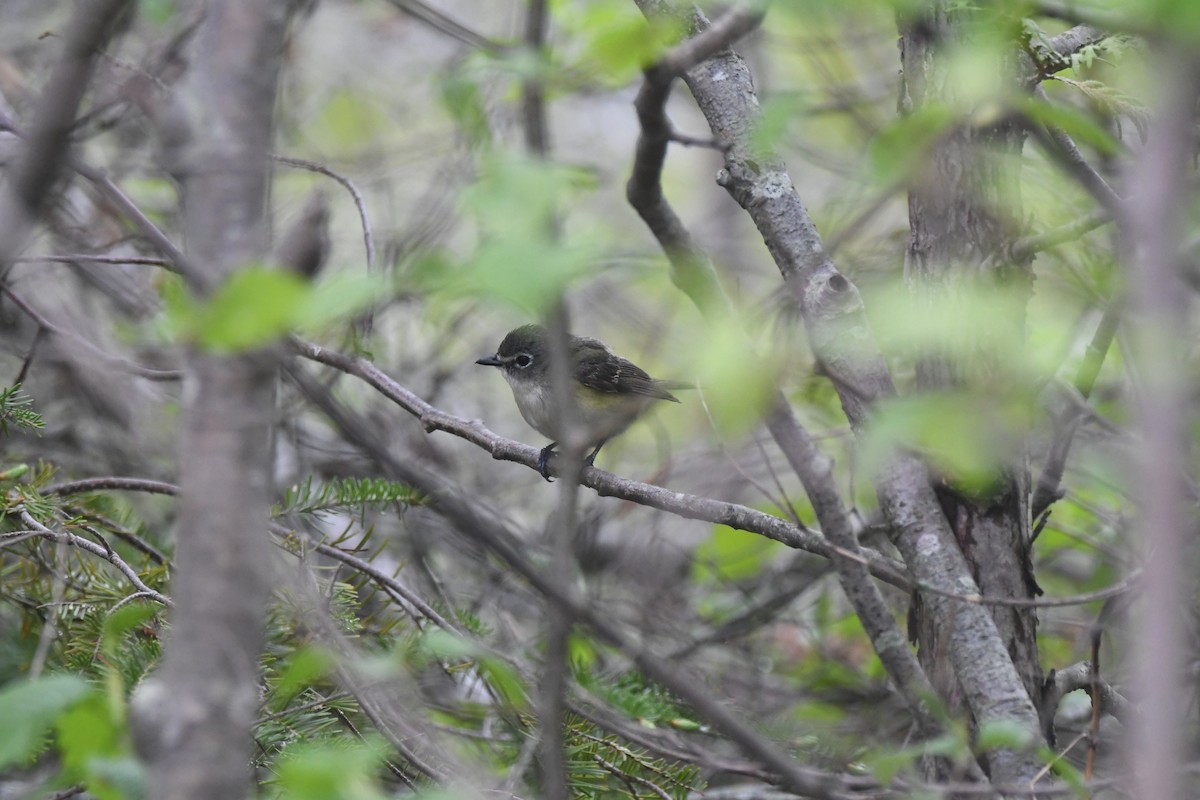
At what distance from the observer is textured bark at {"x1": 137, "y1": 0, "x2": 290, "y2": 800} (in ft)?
4.16

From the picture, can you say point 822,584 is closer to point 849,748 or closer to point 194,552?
Result: point 849,748

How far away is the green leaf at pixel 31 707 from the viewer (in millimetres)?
1209

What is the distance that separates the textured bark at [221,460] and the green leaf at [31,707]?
0.09 metres

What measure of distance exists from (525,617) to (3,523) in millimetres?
2683

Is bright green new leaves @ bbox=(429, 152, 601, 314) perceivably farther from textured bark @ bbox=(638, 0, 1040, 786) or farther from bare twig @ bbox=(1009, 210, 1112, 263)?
bare twig @ bbox=(1009, 210, 1112, 263)

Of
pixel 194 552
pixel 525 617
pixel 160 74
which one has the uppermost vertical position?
pixel 160 74

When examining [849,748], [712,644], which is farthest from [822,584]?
[849,748]

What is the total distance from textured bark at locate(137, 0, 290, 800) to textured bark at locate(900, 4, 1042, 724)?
1.74 m

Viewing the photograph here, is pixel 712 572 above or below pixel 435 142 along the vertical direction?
below

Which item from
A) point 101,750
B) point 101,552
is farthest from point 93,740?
point 101,552

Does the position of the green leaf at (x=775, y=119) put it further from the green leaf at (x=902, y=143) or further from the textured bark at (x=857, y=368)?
the textured bark at (x=857, y=368)

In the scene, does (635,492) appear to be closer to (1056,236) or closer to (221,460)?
(1056,236)

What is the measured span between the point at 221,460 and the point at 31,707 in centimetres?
36

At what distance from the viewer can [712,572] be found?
513 cm
